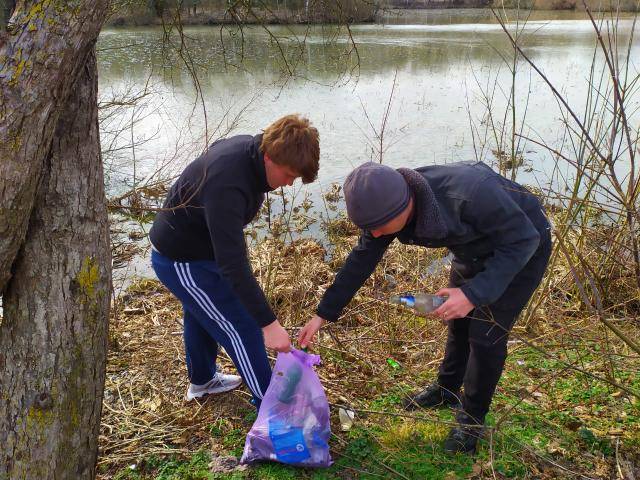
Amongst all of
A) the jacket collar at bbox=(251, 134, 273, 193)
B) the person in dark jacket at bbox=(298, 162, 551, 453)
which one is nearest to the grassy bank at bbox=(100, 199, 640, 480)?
the person in dark jacket at bbox=(298, 162, 551, 453)

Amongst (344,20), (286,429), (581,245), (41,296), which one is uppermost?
(344,20)

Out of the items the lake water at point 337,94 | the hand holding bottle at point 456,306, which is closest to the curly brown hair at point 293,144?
the hand holding bottle at point 456,306

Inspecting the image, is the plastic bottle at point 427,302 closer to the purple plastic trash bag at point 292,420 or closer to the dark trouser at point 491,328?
the dark trouser at point 491,328

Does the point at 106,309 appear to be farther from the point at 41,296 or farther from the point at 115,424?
the point at 115,424

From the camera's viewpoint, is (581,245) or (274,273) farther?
(274,273)

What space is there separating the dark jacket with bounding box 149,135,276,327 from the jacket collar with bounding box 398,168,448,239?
548 millimetres

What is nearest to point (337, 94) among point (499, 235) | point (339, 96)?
point (339, 96)

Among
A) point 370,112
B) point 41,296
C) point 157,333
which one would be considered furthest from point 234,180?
point 370,112

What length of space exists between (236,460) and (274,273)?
210 centimetres

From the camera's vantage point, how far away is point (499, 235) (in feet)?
6.11

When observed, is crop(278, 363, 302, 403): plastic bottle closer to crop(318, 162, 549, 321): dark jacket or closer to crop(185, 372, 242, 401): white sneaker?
crop(185, 372, 242, 401): white sneaker

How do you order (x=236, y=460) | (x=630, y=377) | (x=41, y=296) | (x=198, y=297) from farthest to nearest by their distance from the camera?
(x=630, y=377)
(x=236, y=460)
(x=198, y=297)
(x=41, y=296)

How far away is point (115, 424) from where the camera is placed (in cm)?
254

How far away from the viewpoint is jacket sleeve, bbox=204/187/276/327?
5.88 feet
